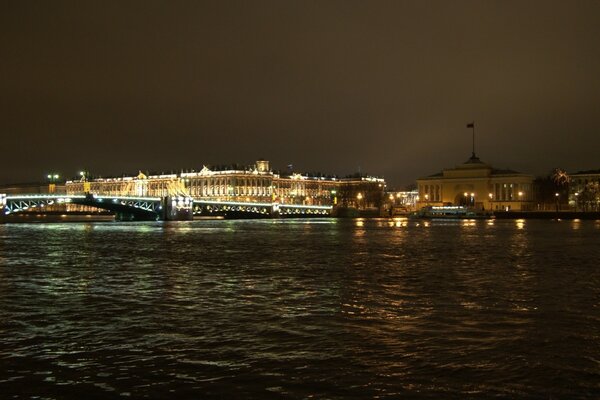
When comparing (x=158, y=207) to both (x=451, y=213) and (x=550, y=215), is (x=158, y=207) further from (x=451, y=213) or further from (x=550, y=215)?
(x=550, y=215)

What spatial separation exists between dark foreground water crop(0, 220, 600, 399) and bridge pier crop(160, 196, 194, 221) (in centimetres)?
9799

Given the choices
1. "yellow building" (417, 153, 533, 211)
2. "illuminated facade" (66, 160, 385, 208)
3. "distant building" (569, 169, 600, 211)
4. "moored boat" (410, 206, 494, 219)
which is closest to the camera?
"moored boat" (410, 206, 494, 219)

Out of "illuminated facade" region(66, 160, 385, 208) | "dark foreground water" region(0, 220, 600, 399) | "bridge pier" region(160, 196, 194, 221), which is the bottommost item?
"dark foreground water" region(0, 220, 600, 399)

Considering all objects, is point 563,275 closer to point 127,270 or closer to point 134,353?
point 127,270

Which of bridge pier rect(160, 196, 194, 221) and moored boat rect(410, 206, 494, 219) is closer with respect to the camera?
bridge pier rect(160, 196, 194, 221)

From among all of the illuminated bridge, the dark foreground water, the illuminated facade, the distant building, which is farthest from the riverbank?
the dark foreground water

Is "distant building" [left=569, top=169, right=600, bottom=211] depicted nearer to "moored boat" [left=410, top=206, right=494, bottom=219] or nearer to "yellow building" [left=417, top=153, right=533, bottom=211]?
"yellow building" [left=417, top=153, right=533, bottom=211]

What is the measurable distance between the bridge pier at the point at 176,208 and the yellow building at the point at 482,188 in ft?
188

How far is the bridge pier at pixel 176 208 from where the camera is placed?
121 meters

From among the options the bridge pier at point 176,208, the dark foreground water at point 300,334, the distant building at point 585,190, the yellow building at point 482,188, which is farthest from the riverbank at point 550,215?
the dark foreground water at point 300,334

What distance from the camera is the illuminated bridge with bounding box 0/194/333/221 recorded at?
97875 mm

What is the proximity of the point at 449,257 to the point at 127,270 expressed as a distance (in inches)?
540

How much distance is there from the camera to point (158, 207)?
397 feet

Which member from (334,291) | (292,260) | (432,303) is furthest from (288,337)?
(292,260)
